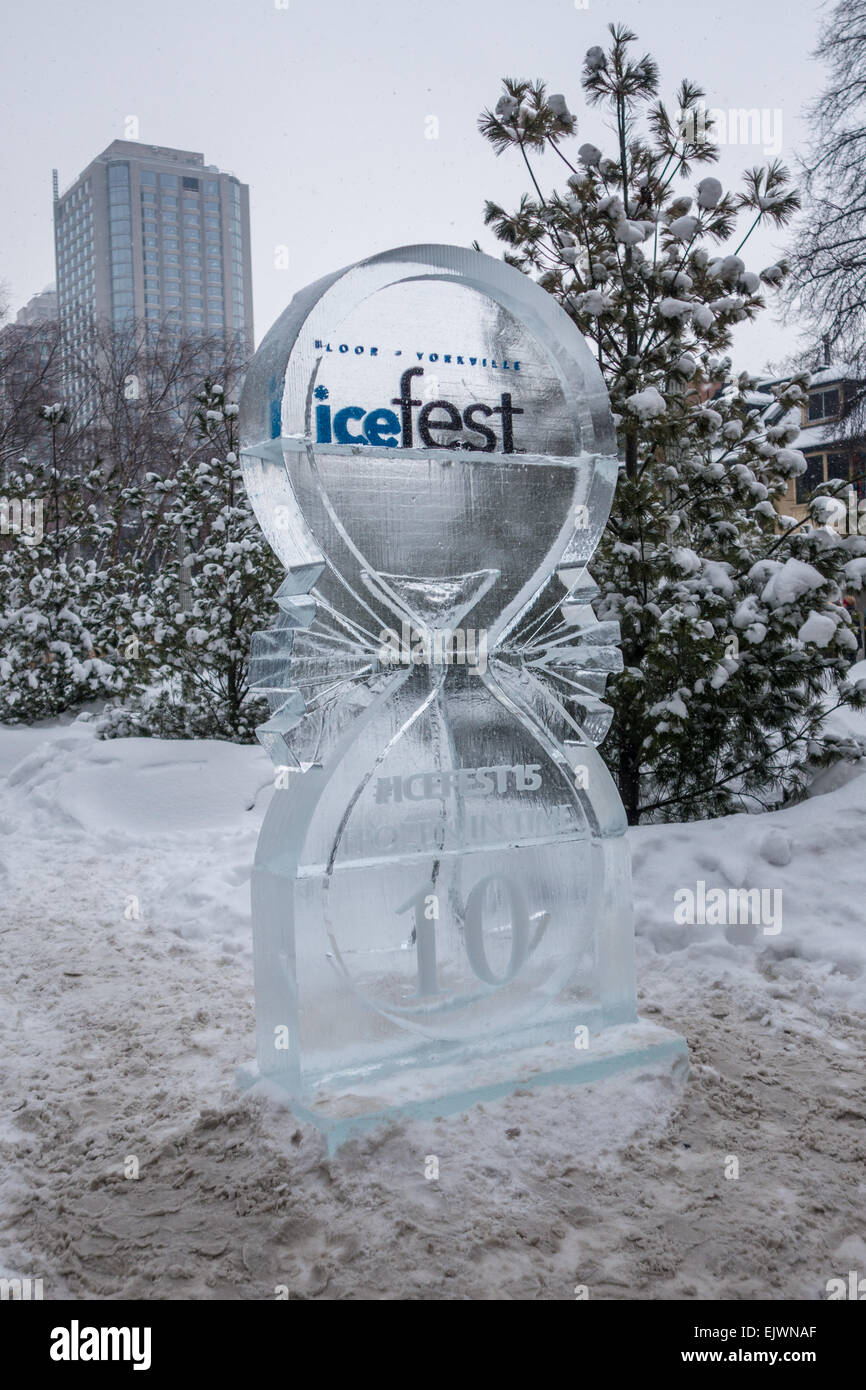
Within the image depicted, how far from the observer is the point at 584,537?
3.93m

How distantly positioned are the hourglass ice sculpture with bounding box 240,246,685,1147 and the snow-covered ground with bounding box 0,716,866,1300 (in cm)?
20

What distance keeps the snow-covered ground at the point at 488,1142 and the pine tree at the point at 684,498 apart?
806 millimetres

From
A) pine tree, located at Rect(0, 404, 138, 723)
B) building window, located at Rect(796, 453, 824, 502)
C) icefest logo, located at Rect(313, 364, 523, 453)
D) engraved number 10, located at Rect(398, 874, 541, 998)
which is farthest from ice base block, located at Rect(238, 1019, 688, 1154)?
building window, located at Rect(796, 453, 824, 502)

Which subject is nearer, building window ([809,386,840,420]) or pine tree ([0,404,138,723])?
pine tree ([0,404,138,723])

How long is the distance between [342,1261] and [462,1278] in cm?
28

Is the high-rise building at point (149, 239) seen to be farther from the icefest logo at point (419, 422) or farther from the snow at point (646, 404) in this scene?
the icefest logo at point (419, 422)

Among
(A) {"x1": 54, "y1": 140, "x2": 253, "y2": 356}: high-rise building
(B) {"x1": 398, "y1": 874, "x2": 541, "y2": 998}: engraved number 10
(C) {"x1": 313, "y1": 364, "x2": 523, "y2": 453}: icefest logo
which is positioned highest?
(A) {"x1": 54, "y1": 140, "x2": 253, "y2": 356}: high-rise building

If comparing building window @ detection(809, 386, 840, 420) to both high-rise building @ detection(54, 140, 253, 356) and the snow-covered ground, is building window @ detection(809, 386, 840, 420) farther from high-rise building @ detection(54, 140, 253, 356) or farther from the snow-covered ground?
the snow-covered ground

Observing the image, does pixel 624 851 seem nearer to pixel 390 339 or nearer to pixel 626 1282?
pixel 626 1282

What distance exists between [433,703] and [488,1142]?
1.30 meters

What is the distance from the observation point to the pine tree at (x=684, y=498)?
5891 millimetres

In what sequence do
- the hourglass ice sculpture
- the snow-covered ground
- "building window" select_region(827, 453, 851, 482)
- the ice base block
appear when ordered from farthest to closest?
"building window" select_region(827, 453, 851, 482)
the hourglass ice sculpture
the ice base block
the snow-covered ground

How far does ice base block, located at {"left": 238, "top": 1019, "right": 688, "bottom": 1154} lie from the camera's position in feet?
10.3

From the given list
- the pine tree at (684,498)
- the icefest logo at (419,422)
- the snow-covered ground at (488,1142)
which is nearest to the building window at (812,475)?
the pine tree at (684,498)
